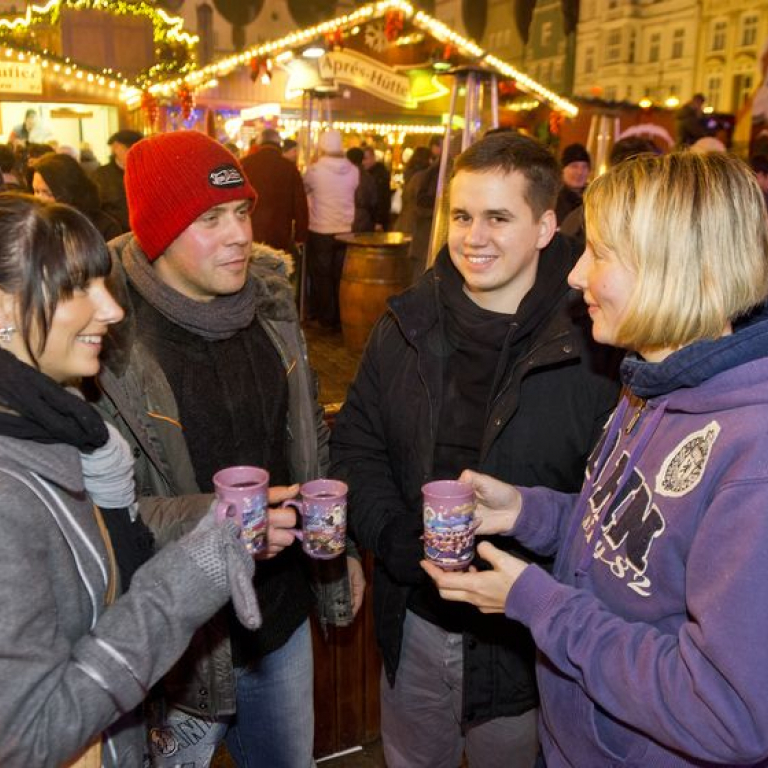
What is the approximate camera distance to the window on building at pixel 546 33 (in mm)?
43875

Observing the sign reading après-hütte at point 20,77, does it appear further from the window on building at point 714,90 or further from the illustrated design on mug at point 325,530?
the window on building at point 714,90

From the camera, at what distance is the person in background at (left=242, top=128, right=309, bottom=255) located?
7.16m

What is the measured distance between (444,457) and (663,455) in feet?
2.60

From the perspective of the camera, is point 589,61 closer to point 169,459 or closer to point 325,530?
point 169,459

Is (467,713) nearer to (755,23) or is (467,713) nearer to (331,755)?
(331,755)

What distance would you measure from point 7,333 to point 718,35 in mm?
40607

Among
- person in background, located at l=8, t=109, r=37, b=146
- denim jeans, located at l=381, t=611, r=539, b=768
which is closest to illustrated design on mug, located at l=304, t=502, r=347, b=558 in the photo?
denim jeans, located at l=381, t=611, r=539, b=768

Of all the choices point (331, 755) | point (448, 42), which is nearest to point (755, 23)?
point (448, 42)

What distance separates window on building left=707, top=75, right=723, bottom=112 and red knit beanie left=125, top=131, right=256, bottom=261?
38.6 metres

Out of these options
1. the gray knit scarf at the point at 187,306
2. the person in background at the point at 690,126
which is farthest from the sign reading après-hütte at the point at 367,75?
the gray knit scarf at the point at 187,306

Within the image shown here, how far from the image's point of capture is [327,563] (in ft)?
7.22

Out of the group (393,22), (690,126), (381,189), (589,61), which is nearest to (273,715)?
(690,126)

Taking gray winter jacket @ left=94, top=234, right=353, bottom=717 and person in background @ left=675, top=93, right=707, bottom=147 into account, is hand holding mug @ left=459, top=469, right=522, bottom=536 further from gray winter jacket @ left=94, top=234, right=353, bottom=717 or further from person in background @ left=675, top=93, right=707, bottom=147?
person in background @ left=675, top=93, right=707, bottom=147

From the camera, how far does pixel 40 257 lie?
1291 mm
